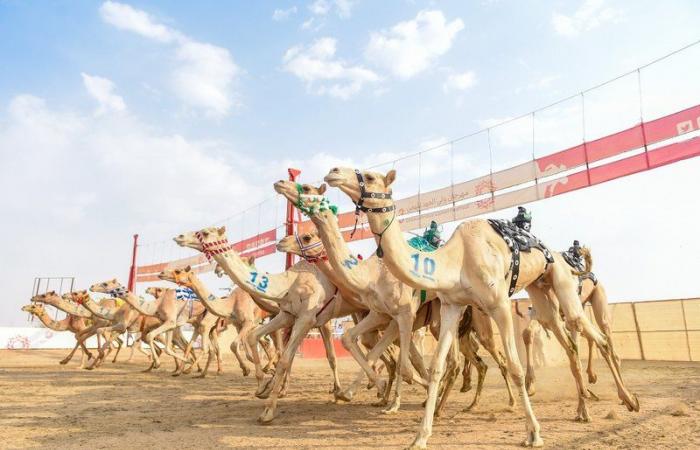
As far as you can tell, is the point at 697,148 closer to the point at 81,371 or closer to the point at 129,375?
the point at 129,375

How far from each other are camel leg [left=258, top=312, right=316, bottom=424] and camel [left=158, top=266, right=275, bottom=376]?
442 cm

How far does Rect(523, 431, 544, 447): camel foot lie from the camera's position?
16.9 ft

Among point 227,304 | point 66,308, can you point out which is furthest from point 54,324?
point 227,304

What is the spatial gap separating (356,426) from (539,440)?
2416mm

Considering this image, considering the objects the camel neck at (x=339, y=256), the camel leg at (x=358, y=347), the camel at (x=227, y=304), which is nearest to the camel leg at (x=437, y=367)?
the camel neck at (x=339, y=256)

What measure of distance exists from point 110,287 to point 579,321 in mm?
16185

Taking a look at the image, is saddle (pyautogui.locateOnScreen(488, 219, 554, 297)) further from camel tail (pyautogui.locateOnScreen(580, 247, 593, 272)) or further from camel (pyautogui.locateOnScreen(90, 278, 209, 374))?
camel (pyautogui.locateOnScreen(90, 278, 209, 374))

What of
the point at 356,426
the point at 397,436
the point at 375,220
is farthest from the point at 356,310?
the point at 375,220

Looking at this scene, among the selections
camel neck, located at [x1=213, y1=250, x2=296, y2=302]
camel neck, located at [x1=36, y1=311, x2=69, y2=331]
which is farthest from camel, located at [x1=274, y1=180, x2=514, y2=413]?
camel neck, located at [x1=36, y1=311, x2=69, y2=331]

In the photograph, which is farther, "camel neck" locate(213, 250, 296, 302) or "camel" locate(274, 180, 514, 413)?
"camel neck" locate(213, 250, 296, 302)

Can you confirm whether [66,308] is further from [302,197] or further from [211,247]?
[302,197]

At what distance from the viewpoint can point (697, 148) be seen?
12008 mm

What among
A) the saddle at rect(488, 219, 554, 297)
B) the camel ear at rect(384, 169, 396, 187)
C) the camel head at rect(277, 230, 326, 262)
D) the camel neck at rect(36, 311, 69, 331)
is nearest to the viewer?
the camel ear at rect(384, 169, 396, 187)

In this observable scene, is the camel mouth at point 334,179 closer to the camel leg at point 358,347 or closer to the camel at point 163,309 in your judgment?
the camel leg at point 358,347
